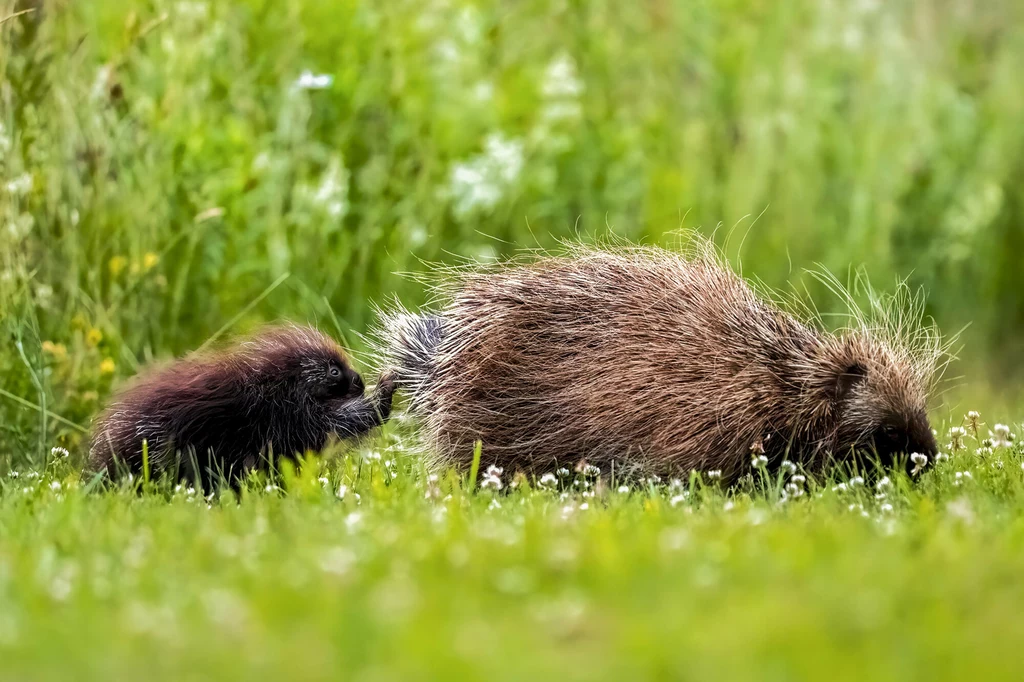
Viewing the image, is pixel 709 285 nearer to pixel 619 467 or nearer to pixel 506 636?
pixel 619 467

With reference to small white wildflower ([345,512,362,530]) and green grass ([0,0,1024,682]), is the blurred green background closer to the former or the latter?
green grass ([0,0,1024,682])

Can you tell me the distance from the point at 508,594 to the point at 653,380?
89.4 inches

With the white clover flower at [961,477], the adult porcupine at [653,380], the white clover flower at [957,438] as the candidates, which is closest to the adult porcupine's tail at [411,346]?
the adult porcupine at [653,380]

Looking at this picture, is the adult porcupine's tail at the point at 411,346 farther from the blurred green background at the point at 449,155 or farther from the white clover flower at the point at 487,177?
the white clover flower at the point at 487,177

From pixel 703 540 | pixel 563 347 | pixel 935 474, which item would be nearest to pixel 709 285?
pixel 563 347

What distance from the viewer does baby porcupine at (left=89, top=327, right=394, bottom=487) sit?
4945 millimetres

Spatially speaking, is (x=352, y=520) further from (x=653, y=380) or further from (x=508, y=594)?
(x=653, y=380)

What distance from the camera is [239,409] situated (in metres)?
5.08

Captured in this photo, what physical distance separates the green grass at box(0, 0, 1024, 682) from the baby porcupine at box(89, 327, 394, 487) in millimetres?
202

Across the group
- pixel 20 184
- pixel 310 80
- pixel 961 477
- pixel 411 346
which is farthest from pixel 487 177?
pixel 961 477

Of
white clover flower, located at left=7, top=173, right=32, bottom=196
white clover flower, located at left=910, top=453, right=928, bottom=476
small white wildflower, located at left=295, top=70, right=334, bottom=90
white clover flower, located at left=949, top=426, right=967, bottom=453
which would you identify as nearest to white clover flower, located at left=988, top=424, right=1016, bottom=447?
white clover flower, located at left=949, top=426, right=967, bottom=453

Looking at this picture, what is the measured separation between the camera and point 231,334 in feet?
20.8

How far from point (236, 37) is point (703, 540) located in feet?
16.9

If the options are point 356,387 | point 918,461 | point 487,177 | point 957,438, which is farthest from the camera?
point 487,177
